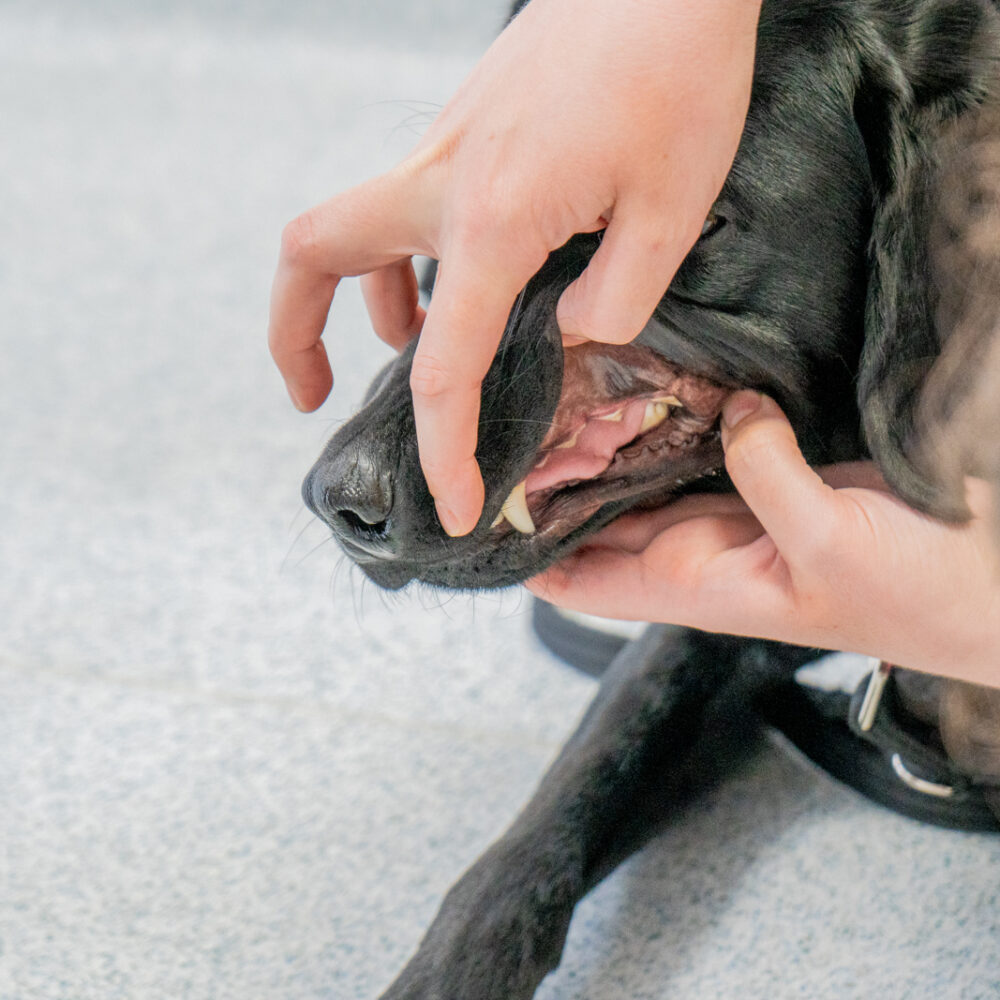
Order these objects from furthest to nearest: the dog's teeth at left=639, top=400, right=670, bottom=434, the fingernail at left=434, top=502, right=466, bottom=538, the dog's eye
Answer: the dog's teeth at left=639, top=400, right=670, bottom=434, the dog's eye, the fingernail at left=434, top=502, right=466, bottom=538

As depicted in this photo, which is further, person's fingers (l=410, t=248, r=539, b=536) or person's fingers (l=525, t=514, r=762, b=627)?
person's fingers (l=525, t=514, r=762, b=627)

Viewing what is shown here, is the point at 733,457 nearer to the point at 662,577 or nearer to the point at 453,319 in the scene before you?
the point at 662,577

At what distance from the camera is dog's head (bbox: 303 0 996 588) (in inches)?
34.5

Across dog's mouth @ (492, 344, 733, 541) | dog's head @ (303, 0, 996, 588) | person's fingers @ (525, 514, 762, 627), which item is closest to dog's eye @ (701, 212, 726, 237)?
dog's head @ (303, 0, 996, 588)

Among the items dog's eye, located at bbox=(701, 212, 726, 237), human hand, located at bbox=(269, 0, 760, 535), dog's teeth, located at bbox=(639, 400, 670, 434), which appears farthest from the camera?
dog's teeth, located at bbox=(639, 400, 670, 434)

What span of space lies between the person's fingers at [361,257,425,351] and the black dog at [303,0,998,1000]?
0.04 meters

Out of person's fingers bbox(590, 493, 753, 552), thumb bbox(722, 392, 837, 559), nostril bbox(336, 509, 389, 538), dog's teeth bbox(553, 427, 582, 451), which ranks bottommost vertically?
person's fingers bbox(590, 493, 753, 552)

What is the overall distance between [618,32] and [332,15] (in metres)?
3.32

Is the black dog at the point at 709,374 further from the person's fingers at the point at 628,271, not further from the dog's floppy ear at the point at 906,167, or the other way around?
the person's fingers at the point at 628,271

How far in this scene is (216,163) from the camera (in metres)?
3.16

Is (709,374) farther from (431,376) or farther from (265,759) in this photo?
(265,759)

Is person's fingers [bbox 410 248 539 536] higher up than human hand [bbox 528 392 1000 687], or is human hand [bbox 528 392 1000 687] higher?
person's fingers [bbox 410 248 539 536]

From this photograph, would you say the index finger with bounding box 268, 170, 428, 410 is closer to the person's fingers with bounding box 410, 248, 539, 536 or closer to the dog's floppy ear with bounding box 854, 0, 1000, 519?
Answer: the person's fingers with bounding box 410, 248, 539, 536

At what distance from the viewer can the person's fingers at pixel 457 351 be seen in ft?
2.22
